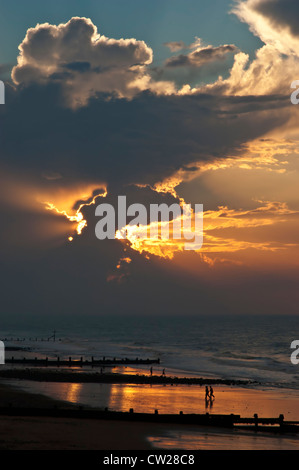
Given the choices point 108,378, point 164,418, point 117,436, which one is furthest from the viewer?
point 108,378

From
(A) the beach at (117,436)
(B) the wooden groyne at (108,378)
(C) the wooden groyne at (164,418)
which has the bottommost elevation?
(A) the beach at (117,436)

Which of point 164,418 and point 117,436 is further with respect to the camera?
point 164,418

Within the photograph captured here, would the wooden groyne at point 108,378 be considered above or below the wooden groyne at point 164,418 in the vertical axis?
above

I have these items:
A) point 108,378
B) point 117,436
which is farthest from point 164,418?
point 108,378

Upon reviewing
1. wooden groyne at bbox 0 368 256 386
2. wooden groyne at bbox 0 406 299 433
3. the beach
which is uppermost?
wooden groyne at bbox 0 368 256 386

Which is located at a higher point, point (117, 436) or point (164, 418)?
point (164, 418)

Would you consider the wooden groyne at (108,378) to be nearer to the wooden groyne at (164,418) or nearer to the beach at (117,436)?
the wooden groyne at (164,418)

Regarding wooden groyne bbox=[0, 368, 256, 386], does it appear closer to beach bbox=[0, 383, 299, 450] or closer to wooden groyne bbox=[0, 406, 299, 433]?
wooden groyne bbox=[0, 406, 299, 433]

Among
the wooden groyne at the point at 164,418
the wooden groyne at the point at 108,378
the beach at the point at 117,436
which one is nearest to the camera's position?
the beach at the point at 117,436

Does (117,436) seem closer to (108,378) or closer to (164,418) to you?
(164,418)

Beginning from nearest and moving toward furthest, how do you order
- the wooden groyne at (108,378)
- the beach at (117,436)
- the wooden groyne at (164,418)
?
1. the beach at (117,436)
2. the wooden groyne at (164,418)
3. the wooden groyne at (108,378)

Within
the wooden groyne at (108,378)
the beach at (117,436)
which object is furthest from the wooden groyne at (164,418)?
the wooden groyne at (108,378)

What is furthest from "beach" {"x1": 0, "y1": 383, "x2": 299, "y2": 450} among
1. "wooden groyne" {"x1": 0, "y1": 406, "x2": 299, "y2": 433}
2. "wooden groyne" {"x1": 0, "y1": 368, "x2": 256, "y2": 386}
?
"wooden groyne" {"x1": 0, "y1": 368, "x2": 256, "y2": 386}
